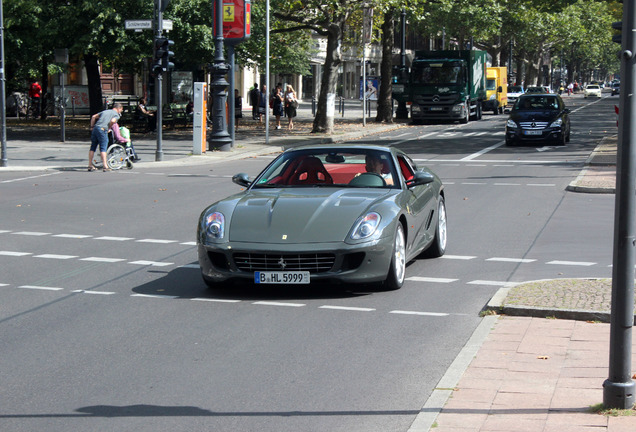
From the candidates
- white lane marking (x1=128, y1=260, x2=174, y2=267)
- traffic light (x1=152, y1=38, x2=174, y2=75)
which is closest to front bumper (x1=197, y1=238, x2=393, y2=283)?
white lane marking (x1=128, y1=260, x2=174, y2=267)

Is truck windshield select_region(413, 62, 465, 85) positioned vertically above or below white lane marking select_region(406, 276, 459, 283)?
above

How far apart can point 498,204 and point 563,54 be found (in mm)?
151596

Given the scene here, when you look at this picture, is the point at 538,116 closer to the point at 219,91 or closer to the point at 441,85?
the point at 219,91

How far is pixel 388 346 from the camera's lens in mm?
7395

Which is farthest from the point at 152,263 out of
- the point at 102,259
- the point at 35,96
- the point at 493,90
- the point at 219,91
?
the point at 493,90

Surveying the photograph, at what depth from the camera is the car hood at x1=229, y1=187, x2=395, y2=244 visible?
29.5 feet

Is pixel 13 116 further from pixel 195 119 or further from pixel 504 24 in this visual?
pixel 504 24

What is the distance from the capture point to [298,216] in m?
9.22

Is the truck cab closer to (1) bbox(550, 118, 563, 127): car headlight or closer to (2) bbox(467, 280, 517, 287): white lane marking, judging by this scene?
(1) bbox(550, 118, 563, 127): car headlight

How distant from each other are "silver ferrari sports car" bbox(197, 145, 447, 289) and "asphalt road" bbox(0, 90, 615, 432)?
29cm

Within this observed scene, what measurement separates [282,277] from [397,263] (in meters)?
1.22

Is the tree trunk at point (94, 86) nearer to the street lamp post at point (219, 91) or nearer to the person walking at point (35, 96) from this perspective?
the person walking at point (35, 96)

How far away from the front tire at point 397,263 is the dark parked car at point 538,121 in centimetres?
2327

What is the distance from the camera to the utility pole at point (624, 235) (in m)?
5.25
